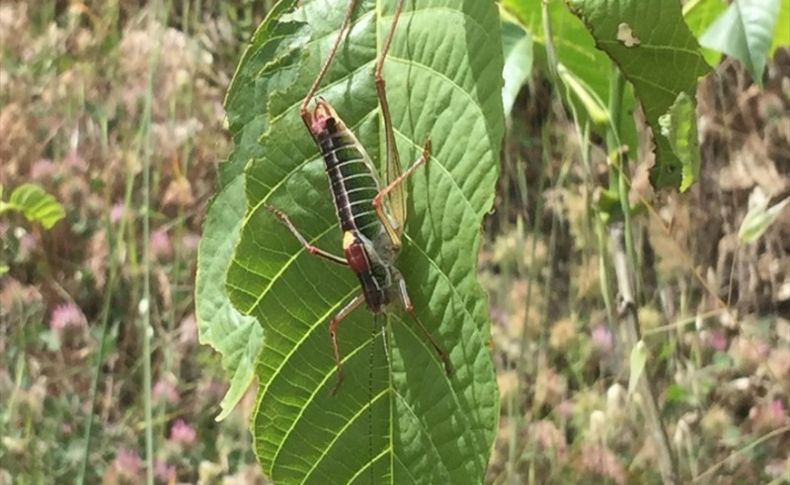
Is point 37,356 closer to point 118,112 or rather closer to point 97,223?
point 97,223

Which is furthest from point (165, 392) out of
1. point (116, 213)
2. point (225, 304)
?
point (225, 304)

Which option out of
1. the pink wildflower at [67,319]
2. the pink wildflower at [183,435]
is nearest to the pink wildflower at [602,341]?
the pink wildflower at [183,435]

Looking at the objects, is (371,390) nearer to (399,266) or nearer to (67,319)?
(399,266)

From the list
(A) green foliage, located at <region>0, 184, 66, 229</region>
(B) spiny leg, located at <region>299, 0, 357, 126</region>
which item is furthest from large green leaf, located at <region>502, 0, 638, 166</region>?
(A) green foliage, located at <region>0, 184, 66, 229</region>

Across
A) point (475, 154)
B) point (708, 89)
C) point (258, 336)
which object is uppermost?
point (475, 154)

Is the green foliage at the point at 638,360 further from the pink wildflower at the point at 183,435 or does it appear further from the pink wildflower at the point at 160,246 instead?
the pink wildflower at the point at 160,246

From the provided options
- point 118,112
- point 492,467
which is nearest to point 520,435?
point 492,467

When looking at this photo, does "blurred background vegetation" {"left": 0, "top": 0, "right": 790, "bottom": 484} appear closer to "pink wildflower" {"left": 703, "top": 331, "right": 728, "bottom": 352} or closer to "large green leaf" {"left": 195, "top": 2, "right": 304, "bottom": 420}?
"pink wildflower" {"left": 703, "top": 331, "right": 728, "bottom": 352}
